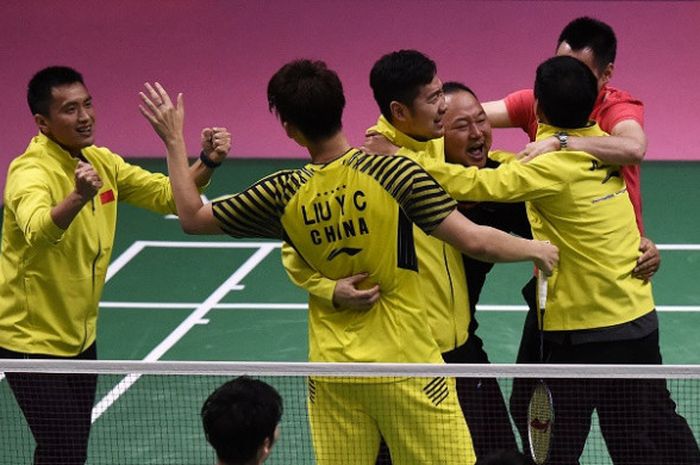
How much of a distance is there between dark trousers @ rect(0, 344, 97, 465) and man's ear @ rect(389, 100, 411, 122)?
212 centimetres

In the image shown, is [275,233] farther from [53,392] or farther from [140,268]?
[140,268]

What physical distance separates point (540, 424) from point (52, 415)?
7.55 ft

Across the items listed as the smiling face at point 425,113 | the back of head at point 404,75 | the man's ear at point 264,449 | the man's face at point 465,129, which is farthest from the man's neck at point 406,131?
the man's ear at point 264,449

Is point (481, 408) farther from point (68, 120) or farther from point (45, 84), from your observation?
point (45, 84)

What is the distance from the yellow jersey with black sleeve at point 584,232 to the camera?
6.03 meters

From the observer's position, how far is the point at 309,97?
5.27 m

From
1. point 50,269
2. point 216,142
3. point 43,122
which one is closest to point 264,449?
point 216,142

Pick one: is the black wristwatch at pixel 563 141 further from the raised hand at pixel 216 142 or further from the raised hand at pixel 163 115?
the raised hand at pixel 163 115

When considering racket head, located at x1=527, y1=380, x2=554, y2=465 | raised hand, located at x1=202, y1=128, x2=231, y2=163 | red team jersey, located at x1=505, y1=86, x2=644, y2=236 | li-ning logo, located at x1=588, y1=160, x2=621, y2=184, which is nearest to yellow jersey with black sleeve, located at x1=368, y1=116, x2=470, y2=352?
racket head, located at x1=527, y1=380, x2=554, y2=465

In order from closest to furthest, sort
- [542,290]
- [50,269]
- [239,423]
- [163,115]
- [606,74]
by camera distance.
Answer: [239,423] < [163,115] < [542,290] < [50,269] < [606,74]

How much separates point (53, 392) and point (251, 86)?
29.9 ft

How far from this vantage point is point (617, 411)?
6465 mm

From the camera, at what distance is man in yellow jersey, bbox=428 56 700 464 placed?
6.06 metres

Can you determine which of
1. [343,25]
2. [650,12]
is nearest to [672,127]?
[650,12]
